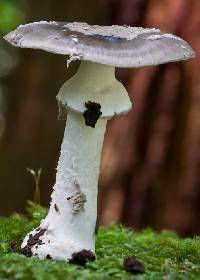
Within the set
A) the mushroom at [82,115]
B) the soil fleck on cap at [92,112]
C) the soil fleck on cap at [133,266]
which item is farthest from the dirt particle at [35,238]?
the soil fleck on cap at [92,112]

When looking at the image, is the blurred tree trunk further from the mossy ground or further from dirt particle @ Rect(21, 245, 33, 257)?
dirt particle @ Rect(21, 245, 33, 257)

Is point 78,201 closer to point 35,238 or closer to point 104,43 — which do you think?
point 35,238

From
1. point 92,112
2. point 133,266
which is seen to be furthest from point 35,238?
point 92,112

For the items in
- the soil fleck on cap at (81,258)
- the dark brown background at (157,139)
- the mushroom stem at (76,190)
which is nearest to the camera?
the soil fleck on cap at (81,258)

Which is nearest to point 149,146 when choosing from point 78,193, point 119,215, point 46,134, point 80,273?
point 119,215

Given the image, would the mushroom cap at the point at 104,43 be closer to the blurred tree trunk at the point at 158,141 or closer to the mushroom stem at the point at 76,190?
the mushroom stem at the point at 76,190

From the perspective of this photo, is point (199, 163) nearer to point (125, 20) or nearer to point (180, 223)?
point (180, 223)
